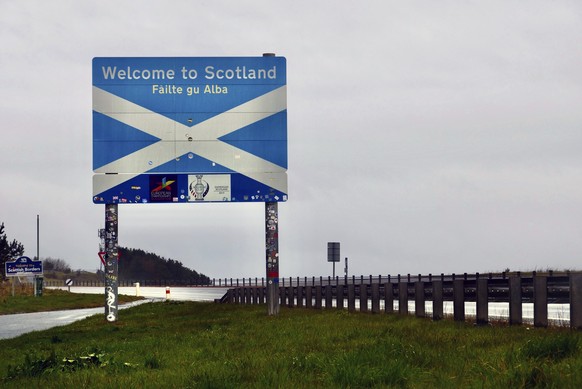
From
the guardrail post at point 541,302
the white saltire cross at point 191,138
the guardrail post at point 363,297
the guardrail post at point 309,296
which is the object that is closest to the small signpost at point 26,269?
the guardrail post at point 309,296

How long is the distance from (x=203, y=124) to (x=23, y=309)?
35231mm

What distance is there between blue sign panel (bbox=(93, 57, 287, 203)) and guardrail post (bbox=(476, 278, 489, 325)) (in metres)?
11.2

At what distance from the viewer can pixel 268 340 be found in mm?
14516

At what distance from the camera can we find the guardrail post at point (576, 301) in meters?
13.8

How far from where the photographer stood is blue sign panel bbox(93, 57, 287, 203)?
27828mm

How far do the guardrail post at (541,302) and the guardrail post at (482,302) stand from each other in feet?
6.18

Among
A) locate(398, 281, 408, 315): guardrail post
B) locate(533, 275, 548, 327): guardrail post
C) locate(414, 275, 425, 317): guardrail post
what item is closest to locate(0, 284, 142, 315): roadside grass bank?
locate(398, 281, 408, 315): guardrail post

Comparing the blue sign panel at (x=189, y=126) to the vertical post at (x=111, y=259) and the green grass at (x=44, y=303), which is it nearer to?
the vertical post at (x=111, y=259)

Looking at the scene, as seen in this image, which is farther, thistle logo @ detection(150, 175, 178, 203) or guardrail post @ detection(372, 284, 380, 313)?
thistle logo @ detection(150, 175, 178, 203)

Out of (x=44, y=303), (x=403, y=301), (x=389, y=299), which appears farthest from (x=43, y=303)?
(x=403, y=301)

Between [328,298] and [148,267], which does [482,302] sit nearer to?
[328,298]

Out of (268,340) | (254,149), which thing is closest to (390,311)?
(254,149)

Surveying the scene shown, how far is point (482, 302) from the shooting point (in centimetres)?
1698

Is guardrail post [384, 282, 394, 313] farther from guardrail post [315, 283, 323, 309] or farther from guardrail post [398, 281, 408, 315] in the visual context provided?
guardrail post [315, 283, 323, 309]
